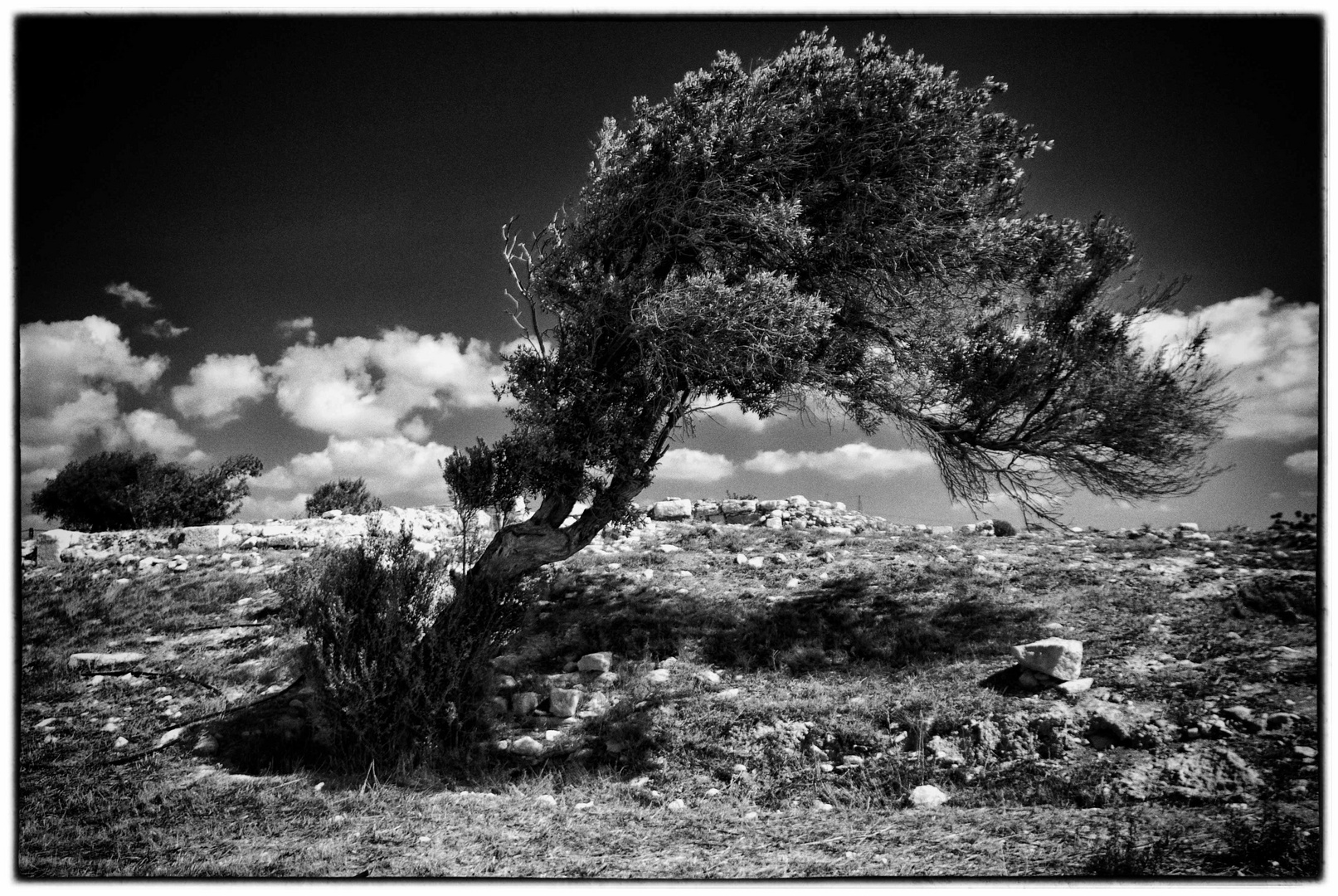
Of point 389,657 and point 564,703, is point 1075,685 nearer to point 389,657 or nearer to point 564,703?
point 564,703

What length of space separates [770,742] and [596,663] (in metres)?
2.75

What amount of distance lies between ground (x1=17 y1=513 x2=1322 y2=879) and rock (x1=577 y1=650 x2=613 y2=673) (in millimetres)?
76

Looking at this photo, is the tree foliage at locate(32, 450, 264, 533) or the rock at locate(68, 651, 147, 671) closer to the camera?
the rock at locate(68, 651, 147, 671)

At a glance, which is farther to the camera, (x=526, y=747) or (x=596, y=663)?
(x=596, y=663)

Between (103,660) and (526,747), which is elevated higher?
(103,660)

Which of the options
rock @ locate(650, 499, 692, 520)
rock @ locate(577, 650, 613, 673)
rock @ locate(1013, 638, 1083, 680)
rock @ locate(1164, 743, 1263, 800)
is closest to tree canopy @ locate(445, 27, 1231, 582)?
rock @ locate(577, 650, 613, 673)

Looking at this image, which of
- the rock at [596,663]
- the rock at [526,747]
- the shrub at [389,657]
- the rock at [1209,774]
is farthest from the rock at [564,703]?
the rock at [1209,774]

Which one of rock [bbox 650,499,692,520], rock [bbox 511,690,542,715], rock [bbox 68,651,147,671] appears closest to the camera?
rock [bbox 511,690,542,715]

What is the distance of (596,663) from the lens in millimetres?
8227

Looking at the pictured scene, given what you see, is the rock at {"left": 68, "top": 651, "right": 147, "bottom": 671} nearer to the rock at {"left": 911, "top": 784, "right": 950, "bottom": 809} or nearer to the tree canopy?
the tree canopy

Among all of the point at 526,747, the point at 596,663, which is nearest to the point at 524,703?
the point at 526,747

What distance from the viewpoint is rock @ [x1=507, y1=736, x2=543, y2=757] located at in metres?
6.53

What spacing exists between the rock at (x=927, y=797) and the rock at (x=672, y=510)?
1288cm

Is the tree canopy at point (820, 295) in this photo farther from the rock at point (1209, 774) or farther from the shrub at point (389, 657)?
Result: the rock at point (1209, 774)
